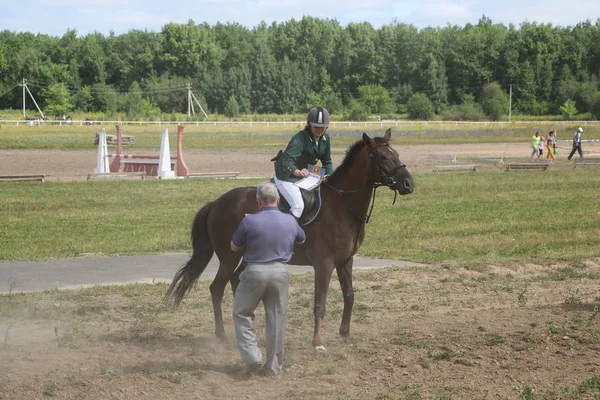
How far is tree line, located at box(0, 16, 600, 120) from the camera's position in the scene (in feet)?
375

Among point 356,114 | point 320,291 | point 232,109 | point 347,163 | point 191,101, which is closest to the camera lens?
point 320,291

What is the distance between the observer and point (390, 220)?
797 inches

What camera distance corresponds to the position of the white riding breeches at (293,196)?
9500mm

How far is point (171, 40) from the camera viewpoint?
13300 cm

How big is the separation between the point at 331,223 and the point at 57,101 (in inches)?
4226

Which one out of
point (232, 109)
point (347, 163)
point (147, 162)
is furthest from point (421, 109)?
point (347, 163)

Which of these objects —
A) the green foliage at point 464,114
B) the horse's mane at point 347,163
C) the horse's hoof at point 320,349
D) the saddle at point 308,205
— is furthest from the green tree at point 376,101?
the horse's hoof at point 320,349

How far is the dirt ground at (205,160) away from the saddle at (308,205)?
2274 cm

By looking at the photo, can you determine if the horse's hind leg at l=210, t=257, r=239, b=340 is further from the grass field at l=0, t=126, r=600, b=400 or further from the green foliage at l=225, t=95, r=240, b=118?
the green foliage at l=225, t=95, r=240, b=118

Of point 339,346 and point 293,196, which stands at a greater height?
point 293,196

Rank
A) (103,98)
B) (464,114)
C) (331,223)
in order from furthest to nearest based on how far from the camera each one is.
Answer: (103,98) → (464,114) → (331,223)

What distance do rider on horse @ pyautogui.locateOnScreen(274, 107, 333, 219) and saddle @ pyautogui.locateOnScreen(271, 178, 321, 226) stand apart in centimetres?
9

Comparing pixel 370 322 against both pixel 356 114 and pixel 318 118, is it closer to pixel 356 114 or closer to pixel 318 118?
pixel 318 118

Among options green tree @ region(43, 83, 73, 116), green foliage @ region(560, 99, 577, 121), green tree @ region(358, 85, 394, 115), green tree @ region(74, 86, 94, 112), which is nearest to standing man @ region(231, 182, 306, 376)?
green foliage @ region(560, 99, 577, 121)
